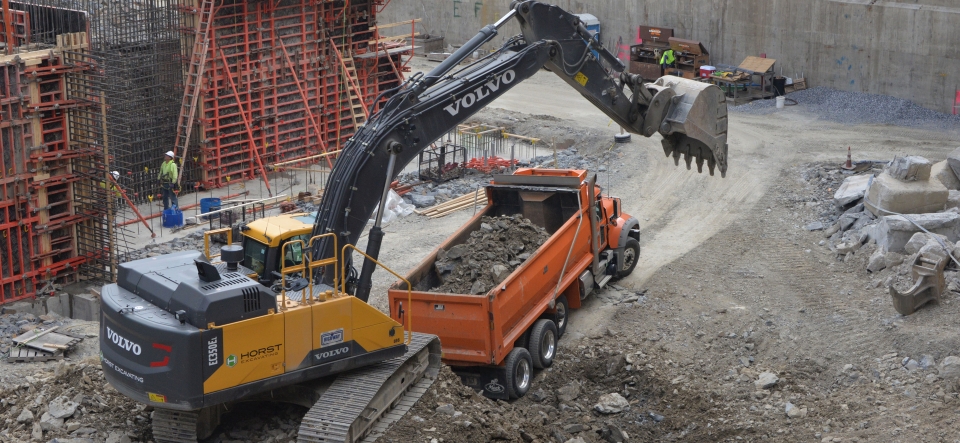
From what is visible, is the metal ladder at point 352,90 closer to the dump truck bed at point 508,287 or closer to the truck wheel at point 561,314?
the dump truck bed at point 508,287

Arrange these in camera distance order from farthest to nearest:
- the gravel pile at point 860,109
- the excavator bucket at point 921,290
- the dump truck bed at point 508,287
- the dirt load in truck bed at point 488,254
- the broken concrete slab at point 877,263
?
1. the gravel pile at point 860,109
2. the broken concrete slab at point 877,263
3. the excavator bucket at point 921,290
4. the dirt load in truck bed at point 488,254
5. the dump truck bed at point 508,287

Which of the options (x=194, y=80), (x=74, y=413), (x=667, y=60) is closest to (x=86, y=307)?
(x=74, y=413)

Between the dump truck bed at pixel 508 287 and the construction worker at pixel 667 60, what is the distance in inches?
758

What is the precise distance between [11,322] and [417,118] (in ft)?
→ 29.8

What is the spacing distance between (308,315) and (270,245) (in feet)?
4.70

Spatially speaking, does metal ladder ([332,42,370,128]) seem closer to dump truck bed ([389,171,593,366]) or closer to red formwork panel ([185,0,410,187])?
red formwork panel ([185,0,410,187])

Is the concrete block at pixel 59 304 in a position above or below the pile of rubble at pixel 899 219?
below

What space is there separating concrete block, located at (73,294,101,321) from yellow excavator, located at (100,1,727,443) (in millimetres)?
7871

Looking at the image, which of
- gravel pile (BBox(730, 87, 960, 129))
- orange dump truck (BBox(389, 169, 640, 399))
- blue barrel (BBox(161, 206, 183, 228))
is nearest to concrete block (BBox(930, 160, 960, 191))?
orange dump truck (BBox(389, 169, 640, 399))

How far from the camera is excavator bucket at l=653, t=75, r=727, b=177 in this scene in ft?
57.3

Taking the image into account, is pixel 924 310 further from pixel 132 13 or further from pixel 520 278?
pixel 132 13

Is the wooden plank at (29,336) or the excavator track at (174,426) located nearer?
the excavator track at (174,426)

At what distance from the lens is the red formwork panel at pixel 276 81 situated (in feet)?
90.9

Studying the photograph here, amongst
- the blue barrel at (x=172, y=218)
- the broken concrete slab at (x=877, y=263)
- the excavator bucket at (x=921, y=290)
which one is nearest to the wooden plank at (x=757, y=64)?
the broken concrete slab at (x=877, y=263)
